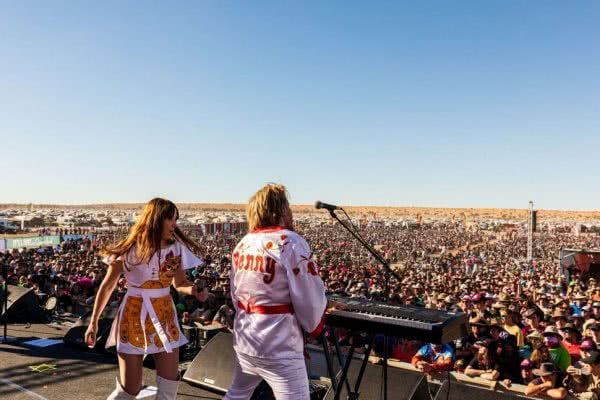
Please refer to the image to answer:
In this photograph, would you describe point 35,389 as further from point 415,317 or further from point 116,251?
point 415,317

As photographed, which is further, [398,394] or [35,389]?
[35,389]

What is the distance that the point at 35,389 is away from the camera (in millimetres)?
4770

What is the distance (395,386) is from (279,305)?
2053 mm

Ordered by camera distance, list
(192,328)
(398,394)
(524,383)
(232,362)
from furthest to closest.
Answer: (192,328)
(524,383)
(232,362)
(398,394)

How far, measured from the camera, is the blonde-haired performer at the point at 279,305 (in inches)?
81.5

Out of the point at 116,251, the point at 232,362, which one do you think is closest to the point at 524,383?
the point at 232,362

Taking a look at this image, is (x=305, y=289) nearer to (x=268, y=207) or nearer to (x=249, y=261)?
(x=249, y=261)

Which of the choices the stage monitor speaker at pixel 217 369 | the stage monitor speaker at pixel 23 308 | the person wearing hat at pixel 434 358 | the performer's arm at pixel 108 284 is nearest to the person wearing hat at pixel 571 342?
the person wearing hat at pixel 434 358

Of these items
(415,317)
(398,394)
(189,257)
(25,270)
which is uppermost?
(189,257)

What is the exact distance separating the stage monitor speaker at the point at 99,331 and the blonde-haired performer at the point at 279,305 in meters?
4.58

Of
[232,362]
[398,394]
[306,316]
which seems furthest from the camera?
[232,362]

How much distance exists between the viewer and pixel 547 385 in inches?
178

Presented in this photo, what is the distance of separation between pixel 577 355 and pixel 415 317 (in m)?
4.77

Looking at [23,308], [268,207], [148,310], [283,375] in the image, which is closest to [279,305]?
[283,375]
